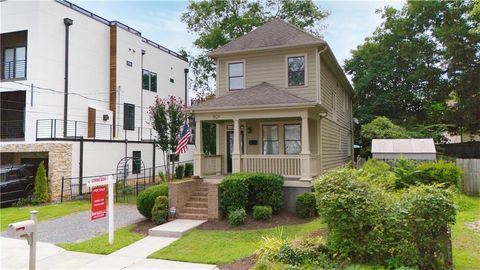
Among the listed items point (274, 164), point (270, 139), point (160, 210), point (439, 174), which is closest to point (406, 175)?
point (439, 174)

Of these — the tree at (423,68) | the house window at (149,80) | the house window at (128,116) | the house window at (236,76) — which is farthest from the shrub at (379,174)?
the house window at (149,80)

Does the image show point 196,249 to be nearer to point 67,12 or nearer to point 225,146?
point 225,146

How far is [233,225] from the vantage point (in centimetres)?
1004

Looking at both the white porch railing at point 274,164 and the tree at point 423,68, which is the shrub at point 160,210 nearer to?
the white porch railing at point 274,164

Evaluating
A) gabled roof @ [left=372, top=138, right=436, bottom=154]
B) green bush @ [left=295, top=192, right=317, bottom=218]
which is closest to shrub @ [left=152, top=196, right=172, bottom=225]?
green bush @ [left=295, top=192, right=317, bottom=218]

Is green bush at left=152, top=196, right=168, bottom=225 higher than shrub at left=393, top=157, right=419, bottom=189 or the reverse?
the reverse

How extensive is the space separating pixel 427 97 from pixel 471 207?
61.9ft

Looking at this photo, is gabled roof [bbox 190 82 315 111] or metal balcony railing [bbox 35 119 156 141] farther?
metal balcony railing [bbox 35 119 156 141]

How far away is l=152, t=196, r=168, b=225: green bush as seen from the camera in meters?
10.7

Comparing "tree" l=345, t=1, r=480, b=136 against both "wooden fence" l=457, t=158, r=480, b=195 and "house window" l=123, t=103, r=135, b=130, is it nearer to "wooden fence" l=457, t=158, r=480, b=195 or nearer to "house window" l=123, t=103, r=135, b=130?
"wooden fence" l=457, t=158, r=480, b=195

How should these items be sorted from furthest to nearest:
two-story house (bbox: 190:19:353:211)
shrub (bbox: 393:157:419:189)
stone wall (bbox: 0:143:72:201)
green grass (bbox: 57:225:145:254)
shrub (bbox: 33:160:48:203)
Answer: stone wall (bbox: 0:143:72:201), shrub (bbox: 33:160:48:203), two-story house (bbox: 190:19:353:211), shrub (bbox: 393:157:419:189), green grass (bbox: 57:225:145:254)

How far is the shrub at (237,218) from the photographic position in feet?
32.9

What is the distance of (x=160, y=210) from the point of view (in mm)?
10852

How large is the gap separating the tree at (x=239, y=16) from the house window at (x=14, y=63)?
12.8 metres
